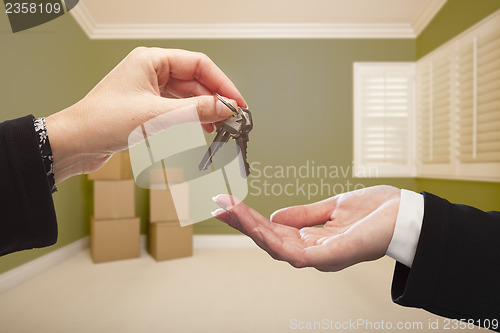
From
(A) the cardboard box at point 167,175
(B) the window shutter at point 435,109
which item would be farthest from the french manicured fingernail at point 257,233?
(B) the window shutter at point 435,109

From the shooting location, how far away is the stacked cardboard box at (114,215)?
2850mm

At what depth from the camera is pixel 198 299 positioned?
2027 mm

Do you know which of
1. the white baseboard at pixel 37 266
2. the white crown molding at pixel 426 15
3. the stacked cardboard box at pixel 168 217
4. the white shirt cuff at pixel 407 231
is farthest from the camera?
the white crown molding at pixel 426 15

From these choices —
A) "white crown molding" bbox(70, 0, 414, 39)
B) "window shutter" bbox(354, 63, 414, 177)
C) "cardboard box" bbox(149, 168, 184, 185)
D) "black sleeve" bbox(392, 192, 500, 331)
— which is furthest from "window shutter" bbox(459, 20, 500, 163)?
"cardboard box" bbox(149, 168, 184, 185)

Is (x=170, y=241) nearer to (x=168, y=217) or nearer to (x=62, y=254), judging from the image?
(x=168, y=217)

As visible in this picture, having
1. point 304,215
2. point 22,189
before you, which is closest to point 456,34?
point 304,215

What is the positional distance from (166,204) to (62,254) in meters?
0.95

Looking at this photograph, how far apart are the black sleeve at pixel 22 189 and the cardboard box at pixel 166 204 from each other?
7.52 ft

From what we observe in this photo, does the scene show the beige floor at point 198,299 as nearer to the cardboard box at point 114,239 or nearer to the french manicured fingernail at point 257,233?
the cardboard box at point 114,239

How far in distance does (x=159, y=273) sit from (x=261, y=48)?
246cm

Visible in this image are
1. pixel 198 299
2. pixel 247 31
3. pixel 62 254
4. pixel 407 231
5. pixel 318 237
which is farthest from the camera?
pixel 247 31

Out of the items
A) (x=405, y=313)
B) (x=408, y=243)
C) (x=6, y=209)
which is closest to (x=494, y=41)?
(x=405, y=313)

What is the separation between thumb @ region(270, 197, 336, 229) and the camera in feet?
3.14

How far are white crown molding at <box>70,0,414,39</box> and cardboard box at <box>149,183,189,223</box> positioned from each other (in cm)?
166
